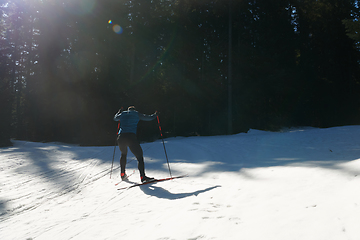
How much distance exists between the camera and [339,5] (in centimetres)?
3078

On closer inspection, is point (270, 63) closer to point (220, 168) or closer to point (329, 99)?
point (329, 99)

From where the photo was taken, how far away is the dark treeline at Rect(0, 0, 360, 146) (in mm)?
23750

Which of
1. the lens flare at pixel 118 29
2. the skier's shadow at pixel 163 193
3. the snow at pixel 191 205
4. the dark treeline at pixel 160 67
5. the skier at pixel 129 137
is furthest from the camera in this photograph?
the lens flare at pixel 118 29

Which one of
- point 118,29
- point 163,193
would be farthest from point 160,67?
point 163,193

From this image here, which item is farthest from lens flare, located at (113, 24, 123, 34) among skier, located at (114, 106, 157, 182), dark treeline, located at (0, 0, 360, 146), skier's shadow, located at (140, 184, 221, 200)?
skier's shadow, located at (140, 184, 221, 200)

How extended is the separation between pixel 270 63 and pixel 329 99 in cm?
1188

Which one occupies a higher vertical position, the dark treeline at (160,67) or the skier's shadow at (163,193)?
the dark treeline at (160,67)

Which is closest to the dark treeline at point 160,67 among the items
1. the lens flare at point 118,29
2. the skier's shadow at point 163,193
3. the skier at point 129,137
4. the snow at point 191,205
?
the lens flare at point 118,29

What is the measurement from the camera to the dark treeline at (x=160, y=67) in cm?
2375

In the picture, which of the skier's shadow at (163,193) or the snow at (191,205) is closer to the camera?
the snow at (191,205)

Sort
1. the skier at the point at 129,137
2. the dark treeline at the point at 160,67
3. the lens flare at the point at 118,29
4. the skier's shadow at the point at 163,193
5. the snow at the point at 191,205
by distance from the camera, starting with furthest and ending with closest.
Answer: the lens flare at the point at 118,29 → the dark treeline at the point at 160,67 → the skier at the point at 129,137 → the skier's shadow at the point at 163,193 → the snow at the point at 191,205

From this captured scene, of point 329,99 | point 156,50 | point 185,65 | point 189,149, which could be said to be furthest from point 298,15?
point 189,149

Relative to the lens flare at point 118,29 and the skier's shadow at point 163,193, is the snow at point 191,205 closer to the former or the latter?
the skier's shadow at point 163,193

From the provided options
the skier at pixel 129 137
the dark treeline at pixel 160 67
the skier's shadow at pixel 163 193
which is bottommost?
the skier's shadow at pixel 163 193
